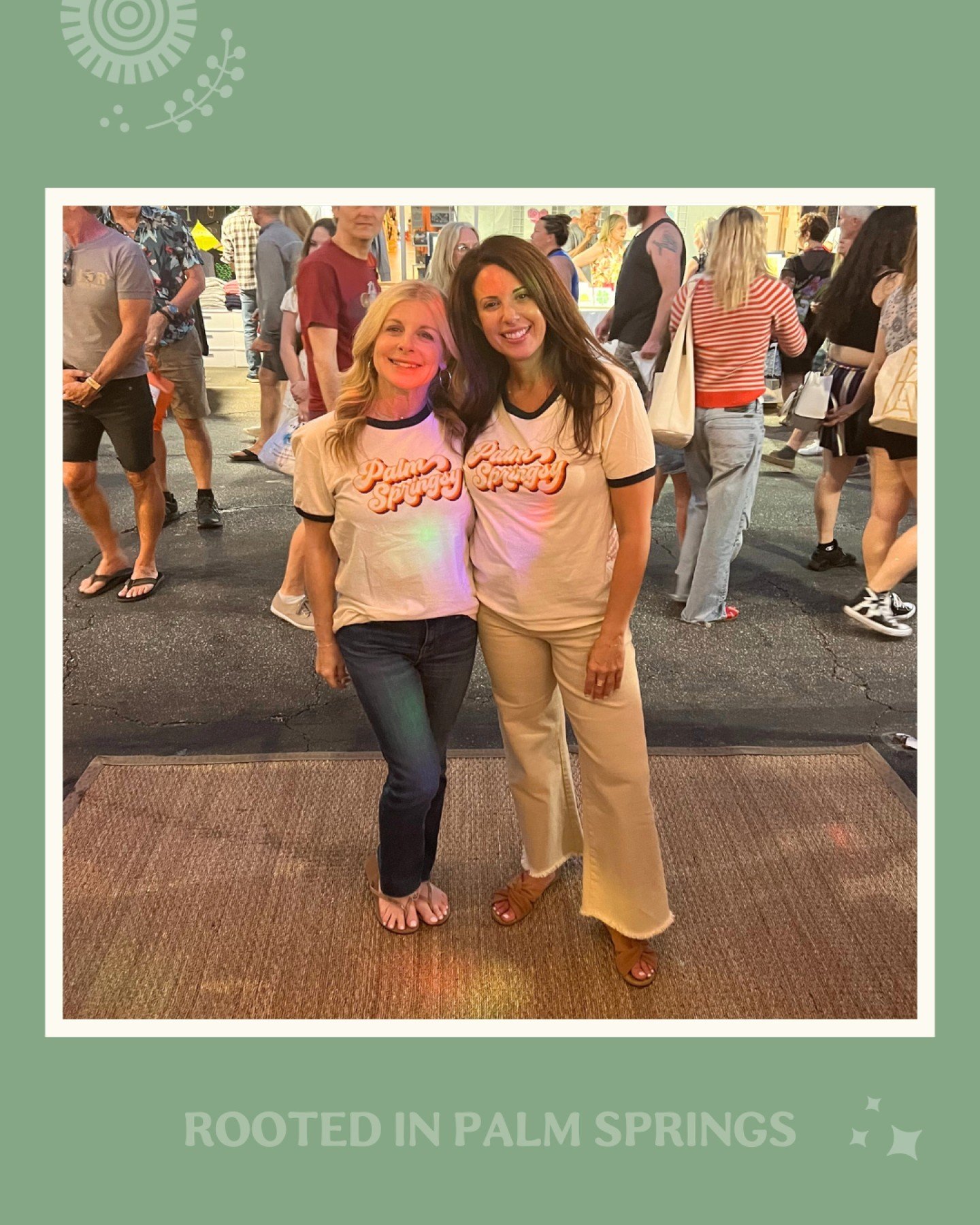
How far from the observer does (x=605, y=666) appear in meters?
1.91

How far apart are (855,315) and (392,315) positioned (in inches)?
48.3

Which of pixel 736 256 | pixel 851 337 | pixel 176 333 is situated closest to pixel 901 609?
pixel 851 337

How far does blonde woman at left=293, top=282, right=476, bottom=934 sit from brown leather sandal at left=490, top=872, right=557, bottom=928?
0.41m

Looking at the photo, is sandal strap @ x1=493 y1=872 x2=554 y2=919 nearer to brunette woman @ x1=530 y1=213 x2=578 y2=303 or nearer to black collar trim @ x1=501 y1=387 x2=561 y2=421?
black collar trim @ x1=501 y1=387 x2=561 y2=421

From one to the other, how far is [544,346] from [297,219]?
2.27 feet

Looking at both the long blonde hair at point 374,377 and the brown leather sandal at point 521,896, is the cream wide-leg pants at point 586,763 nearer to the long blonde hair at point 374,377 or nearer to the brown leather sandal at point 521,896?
the brown leather sandal at point 521,896

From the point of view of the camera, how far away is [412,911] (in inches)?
89.7

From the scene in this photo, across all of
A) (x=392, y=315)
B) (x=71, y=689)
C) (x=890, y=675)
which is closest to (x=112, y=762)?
(x=71, y=689)

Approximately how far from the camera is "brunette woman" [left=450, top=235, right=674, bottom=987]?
5.79ft

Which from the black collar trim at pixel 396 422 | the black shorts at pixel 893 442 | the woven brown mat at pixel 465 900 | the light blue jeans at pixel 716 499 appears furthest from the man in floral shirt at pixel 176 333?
the black shorts at pixel 893 442

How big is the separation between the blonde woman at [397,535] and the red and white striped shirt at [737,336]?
84cm

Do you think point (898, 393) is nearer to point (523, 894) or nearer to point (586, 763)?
point (586, 763)

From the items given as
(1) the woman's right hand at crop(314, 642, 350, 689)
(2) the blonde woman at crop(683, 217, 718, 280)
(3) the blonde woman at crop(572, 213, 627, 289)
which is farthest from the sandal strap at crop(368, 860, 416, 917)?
(2) the blonde woman at crop(683, 217, 718, 280)

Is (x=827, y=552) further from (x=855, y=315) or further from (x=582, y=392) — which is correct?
(x=582, y=392)
